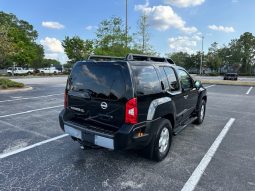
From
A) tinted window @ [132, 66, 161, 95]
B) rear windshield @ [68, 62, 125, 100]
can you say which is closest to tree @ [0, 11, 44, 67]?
rear windshield @ [68, 62, 125, 100]

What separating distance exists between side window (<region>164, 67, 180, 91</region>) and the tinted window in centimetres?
53

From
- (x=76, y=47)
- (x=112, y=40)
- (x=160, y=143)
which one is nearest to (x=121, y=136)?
(x=160, y=143)

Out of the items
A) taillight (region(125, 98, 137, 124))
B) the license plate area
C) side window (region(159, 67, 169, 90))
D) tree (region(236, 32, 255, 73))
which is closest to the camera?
taillight (region(125, 98, 137, 124))

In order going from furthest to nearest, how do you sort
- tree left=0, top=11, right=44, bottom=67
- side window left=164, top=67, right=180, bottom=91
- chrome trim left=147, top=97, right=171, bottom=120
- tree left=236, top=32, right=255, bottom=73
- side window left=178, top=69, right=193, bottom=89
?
1. tree left=236, top=32, right=255, bottom=73
2. tree left=0, top=11, right=44, bottom=67
3. side window left=178, top=69, right=193, bottom=89
4. side window left=164, top=67, right=180, bottom=91
5. chrome trim left=147, top=97, right=171, bottom=120

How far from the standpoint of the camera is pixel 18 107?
8.62 meters

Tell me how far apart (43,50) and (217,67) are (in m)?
52.3

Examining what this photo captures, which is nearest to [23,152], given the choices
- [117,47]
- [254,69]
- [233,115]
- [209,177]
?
[209,177]

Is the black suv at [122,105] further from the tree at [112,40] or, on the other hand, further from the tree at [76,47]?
the tree at [76,47]

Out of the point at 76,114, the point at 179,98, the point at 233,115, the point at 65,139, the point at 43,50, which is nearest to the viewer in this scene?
the point at 76,114

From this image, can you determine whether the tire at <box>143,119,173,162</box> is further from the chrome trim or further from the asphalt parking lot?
the chrome trim

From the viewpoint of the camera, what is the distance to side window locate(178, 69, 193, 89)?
16.7ft

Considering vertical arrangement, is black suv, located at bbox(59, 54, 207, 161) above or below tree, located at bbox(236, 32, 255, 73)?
below

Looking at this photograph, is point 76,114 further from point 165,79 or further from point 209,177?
point 209,177

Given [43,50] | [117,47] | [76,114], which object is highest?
[43,50]
